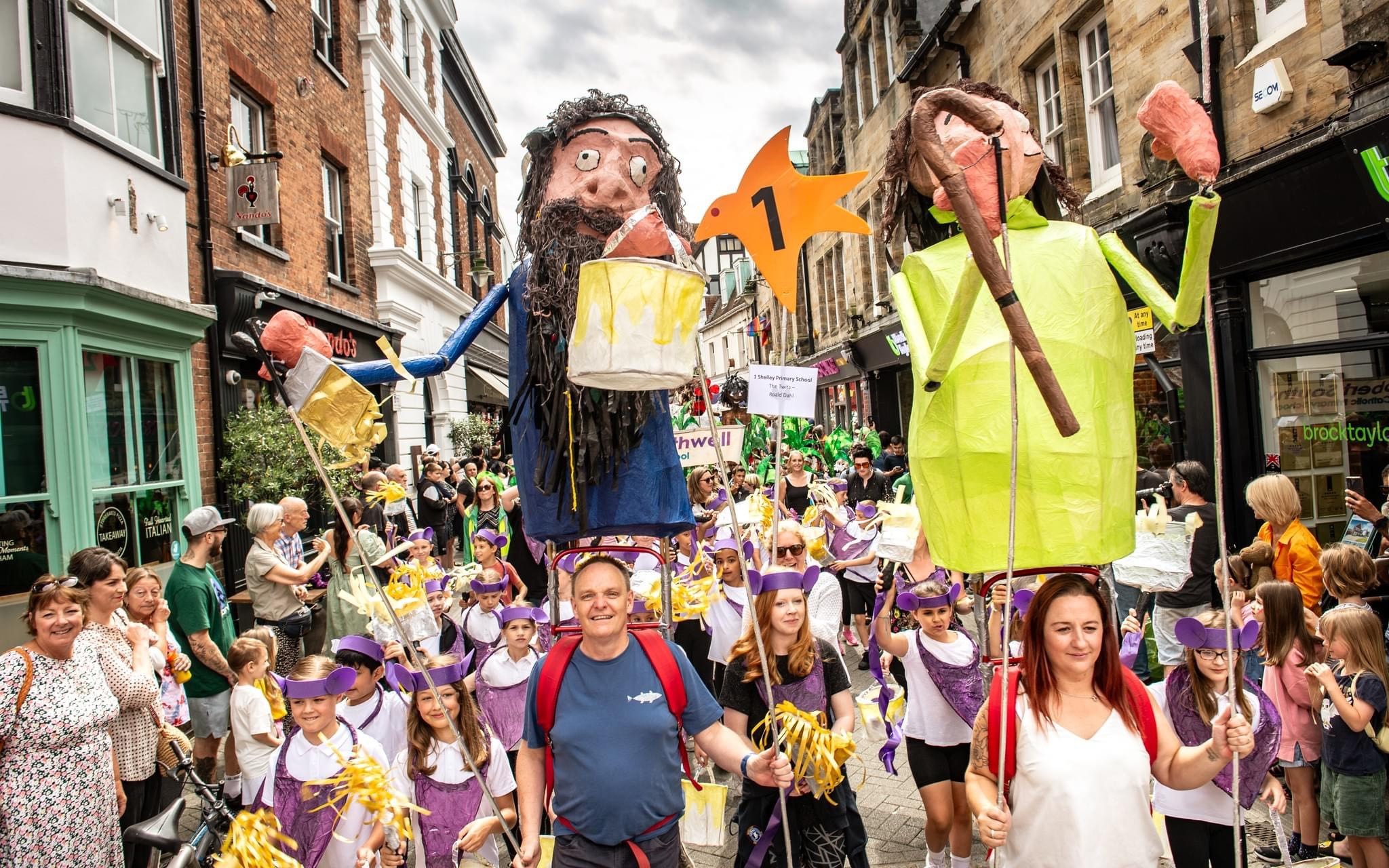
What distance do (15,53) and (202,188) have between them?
210cm

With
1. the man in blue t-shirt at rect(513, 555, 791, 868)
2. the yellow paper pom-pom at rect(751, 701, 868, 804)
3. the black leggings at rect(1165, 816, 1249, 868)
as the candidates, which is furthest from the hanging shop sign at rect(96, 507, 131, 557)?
the black leggings at rect(1165, 816, 1249, 868)

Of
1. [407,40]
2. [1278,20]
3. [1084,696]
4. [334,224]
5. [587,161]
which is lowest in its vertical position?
[1084,696]

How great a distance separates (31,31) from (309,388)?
16.4 feet

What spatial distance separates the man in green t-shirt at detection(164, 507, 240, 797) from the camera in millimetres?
4238

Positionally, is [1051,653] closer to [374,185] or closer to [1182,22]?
[1182,22]

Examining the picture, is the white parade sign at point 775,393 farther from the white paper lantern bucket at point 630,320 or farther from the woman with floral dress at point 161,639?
the woman with floral dress at point 161,639

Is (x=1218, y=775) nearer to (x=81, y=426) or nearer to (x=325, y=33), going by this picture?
(x=81, y=426)

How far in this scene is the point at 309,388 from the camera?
2.68 m

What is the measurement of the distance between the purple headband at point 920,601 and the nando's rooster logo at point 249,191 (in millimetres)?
7106

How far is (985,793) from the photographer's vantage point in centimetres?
204

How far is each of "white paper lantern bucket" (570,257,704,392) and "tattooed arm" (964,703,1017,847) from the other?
1.13 m

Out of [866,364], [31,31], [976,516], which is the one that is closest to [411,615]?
[976,516]

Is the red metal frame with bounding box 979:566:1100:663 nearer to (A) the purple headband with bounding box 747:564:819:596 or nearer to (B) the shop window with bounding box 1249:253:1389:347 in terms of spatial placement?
(A) the purple headband with bounding box 747:564:819:596

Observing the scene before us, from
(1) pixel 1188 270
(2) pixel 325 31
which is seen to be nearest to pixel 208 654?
(1) pixel 1188 270
